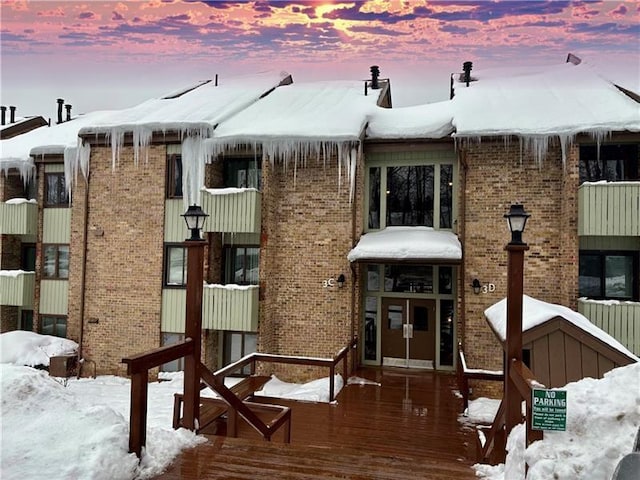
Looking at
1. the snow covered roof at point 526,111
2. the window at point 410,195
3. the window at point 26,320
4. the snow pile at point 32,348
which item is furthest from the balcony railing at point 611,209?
the window at point 26,320

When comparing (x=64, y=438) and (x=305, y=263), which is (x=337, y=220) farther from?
(x=64, y=438)

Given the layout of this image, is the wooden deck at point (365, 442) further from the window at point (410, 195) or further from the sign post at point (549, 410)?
the window at point (410, 195)

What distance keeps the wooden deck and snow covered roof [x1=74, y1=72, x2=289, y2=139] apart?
25.8 ft

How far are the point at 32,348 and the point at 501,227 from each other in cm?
1381

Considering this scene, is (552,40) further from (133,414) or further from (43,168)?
(43,168)

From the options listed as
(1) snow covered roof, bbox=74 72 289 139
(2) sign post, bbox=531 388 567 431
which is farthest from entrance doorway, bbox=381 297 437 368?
(2) sign post, bbox=531 388 567 431

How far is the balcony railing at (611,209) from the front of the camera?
955cm

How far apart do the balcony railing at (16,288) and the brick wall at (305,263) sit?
26.4 feet

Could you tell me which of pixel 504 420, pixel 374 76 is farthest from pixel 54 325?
pixel 504 420

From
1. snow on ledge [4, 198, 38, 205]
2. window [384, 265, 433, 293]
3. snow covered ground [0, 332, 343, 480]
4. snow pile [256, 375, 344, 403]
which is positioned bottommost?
snow pile [256, 375, 344, 403]

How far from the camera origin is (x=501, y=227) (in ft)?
35.2

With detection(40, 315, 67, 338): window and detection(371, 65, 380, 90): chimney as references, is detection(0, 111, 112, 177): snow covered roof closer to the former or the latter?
detection(40, 315, 67, 338): window

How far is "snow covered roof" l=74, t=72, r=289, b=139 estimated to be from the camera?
39.9 ft

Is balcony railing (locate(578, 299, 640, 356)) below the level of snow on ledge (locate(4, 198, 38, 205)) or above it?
below
